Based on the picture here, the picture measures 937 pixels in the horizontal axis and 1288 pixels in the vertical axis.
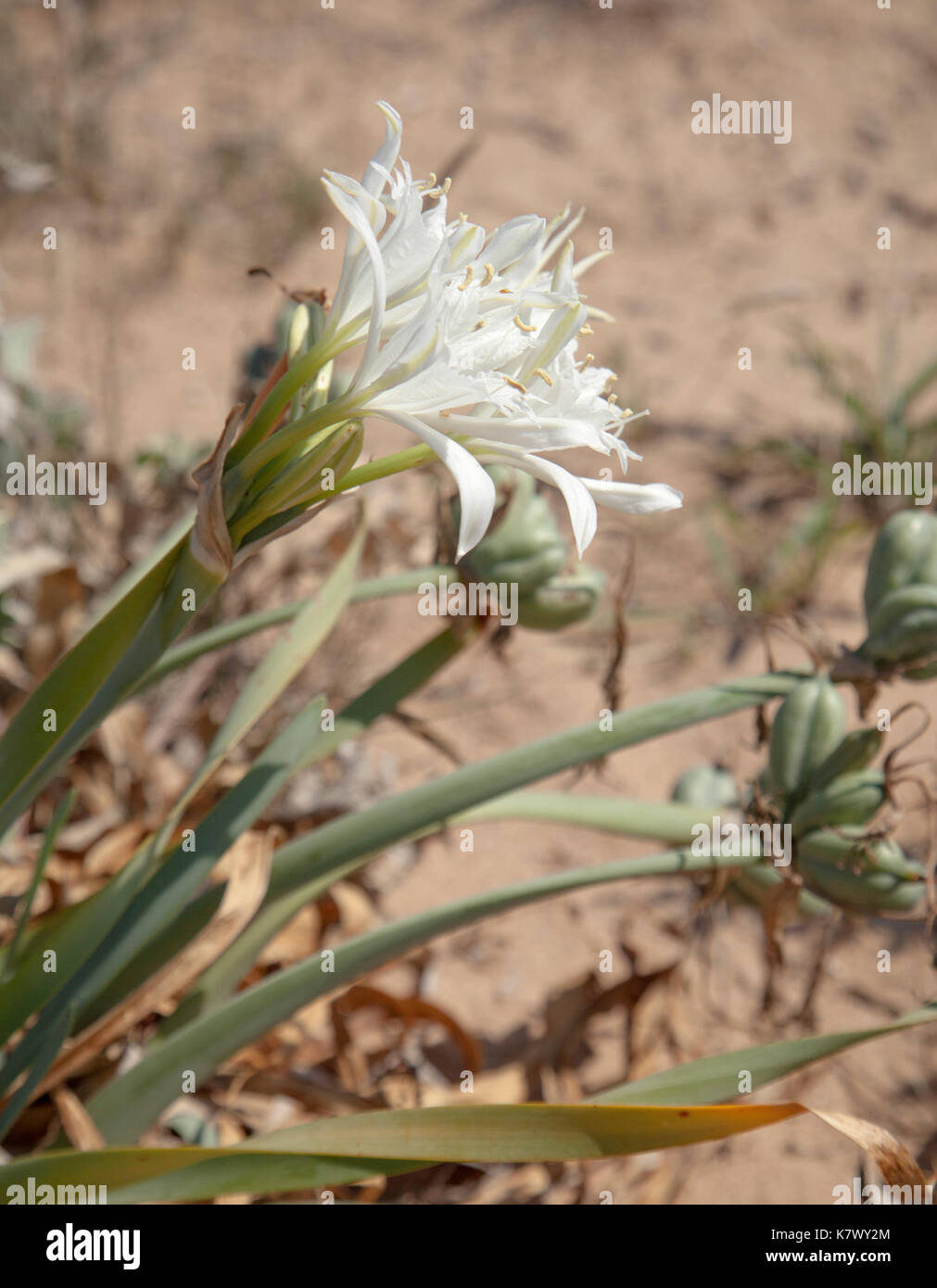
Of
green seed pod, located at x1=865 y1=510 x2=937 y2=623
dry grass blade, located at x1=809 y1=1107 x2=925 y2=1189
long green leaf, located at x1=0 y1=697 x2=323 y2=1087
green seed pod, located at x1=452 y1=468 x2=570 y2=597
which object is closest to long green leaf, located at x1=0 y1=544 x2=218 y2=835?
long green leaf, located at x1=0 y1=697 x2=323 y2=1087

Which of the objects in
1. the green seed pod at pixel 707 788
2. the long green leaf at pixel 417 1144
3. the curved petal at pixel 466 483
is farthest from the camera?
the green seed pod at pixel 707 788

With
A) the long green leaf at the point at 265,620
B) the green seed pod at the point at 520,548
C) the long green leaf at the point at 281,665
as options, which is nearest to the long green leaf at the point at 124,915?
the long green leaf at the point at 281,665

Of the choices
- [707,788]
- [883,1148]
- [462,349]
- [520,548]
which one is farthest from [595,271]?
[883,1148]

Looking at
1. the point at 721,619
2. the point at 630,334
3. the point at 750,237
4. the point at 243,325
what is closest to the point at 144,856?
the point at 721,619

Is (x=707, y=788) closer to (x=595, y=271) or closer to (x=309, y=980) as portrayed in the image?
(x=309, y=980)

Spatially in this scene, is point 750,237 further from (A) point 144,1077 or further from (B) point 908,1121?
(A) point 144,1077

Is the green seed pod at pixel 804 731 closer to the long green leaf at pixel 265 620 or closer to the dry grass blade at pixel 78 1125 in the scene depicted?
the long green leaf at pixel 265 620

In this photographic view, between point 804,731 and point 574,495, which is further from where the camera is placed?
point 804,731
